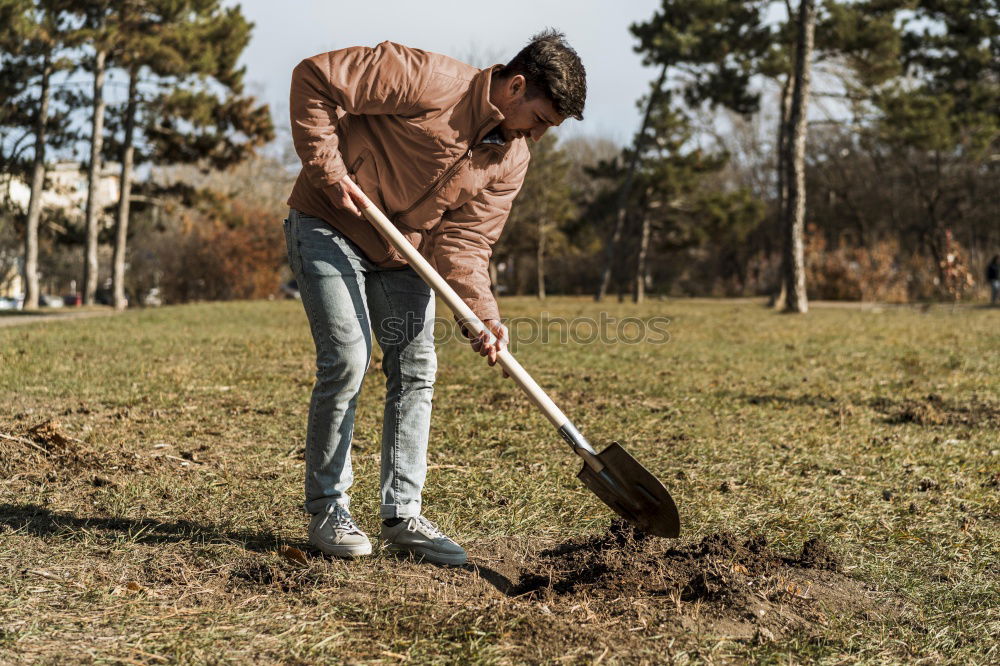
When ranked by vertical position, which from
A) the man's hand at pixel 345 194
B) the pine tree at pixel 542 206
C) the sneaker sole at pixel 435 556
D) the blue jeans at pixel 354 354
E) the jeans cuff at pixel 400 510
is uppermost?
the pine tree at pixel 542 206

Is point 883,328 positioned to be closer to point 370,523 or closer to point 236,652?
point 370,523

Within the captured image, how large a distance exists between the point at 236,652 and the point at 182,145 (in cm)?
2631

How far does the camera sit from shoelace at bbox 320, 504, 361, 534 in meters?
3.05

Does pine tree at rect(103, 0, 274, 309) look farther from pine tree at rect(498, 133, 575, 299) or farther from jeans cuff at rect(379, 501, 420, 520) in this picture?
jeans cuff at rect(379, 501, 420, 520)

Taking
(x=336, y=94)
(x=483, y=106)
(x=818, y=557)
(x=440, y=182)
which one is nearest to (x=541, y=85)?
(x=483, y=106)

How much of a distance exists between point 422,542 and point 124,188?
25.7 meters

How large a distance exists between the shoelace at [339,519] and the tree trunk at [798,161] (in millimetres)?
17762

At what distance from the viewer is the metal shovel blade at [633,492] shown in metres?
3.10

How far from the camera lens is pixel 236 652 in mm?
2338

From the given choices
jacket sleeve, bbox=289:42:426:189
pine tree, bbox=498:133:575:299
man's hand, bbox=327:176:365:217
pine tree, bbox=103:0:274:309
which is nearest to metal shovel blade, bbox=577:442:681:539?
man's hand, bbox=327:176:365:217

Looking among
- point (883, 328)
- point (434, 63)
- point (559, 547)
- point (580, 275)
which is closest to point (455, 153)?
point (434, 63)

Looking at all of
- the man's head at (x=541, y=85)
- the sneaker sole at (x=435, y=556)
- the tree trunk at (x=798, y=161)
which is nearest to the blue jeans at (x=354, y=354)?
the sneaker sole at (x=435, y=556)

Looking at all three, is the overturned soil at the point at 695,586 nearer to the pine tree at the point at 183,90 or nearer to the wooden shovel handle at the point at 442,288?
the wooden shovel handle at the point at 442,288

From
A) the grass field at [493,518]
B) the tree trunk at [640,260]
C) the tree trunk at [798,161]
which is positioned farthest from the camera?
the tree trunk at [640,260]
